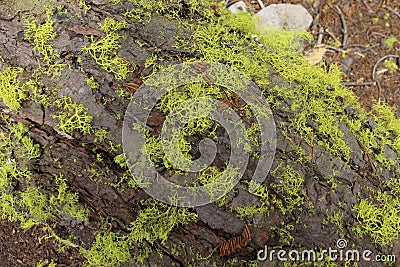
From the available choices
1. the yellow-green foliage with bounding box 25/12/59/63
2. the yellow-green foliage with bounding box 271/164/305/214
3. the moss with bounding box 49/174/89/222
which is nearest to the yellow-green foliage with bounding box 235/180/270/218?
the yellow-green foliage with bounding box 271/164/305/214

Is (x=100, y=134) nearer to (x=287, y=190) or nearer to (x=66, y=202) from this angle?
(x=66, y=202)

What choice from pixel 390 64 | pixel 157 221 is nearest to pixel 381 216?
pixel 157 221

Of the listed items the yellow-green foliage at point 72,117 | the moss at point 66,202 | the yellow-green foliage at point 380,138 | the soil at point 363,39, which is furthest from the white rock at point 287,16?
the moss at point 66,202

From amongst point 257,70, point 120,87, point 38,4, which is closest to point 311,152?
point 257,70

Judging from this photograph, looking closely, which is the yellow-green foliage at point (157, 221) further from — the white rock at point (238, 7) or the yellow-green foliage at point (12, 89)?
the white rock at point (238, 7)

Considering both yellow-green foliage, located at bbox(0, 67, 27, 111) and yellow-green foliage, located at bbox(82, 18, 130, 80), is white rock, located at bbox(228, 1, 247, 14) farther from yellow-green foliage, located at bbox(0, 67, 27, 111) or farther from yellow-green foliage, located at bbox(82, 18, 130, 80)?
yellow-green foliage, located at bbox(0, 67, 27, 111)
